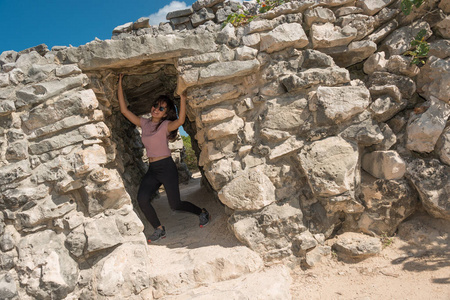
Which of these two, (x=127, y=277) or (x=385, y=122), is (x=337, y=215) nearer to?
(x=385, y=122)

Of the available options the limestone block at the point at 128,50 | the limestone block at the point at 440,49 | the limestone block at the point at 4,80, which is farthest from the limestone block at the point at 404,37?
the limestone block at the point at 4,80

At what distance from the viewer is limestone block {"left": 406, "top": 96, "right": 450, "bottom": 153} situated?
2908 millimetres

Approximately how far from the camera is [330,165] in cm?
289

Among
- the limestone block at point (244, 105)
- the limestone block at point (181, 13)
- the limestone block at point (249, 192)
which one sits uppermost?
the limestone block at point (181, 13)

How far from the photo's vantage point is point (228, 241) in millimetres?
3033

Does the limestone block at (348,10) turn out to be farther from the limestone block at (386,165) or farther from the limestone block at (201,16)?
the limestone block at (201,16)

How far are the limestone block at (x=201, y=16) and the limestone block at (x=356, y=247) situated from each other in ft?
11.5

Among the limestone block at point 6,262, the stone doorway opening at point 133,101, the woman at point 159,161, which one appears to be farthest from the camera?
the woman at point 159,161

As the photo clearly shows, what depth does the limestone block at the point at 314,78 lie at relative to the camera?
117 inches

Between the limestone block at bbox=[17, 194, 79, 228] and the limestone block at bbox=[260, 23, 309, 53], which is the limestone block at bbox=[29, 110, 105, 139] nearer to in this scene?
the limestone block at bbox=[17, 194, 79, 228]

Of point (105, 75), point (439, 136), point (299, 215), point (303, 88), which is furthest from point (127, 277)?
point (439, 136)

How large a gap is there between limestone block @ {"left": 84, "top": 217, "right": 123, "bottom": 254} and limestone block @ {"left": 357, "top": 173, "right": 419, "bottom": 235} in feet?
7.61

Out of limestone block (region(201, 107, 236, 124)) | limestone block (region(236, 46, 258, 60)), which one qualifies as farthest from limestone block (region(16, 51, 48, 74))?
limestone block (region(236, 46, 258, 60))

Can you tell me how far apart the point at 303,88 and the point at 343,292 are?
185 centimetres
